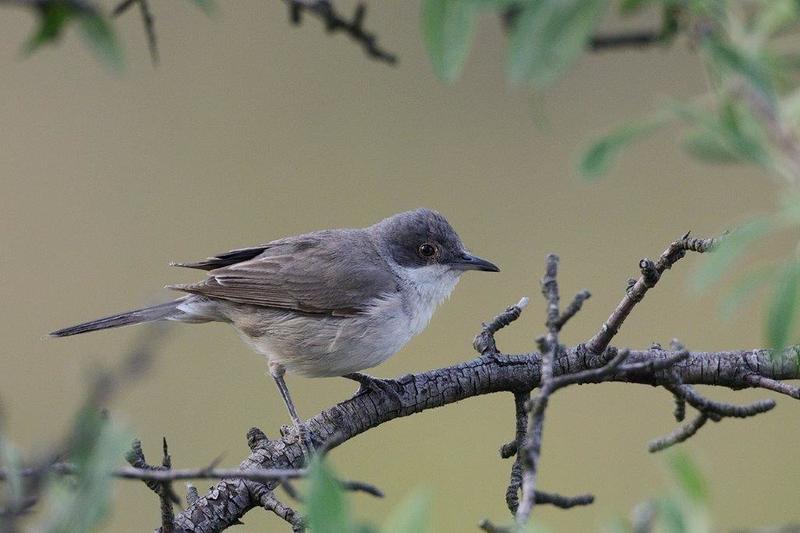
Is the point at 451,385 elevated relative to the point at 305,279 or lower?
lower

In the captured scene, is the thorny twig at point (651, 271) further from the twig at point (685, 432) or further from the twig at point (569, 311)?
the twig at point (569, 311)

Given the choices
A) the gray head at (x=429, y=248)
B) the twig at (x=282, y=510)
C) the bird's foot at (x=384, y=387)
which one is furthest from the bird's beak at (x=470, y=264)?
the twig at (x=282, y=510)

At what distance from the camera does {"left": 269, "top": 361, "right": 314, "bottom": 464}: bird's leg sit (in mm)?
2398

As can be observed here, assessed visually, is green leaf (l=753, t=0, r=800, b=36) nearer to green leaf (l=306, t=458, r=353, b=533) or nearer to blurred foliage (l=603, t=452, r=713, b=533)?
blurred foliage (l=603, t=452, r=713, b=533)

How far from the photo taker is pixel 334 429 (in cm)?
259

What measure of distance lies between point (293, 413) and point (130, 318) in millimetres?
797

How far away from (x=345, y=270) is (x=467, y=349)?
2.23 m

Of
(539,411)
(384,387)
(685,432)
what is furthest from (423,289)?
(539,411)

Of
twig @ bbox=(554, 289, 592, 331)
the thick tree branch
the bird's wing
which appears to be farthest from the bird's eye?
twig @ bbox=(554, 289, 592, 331)

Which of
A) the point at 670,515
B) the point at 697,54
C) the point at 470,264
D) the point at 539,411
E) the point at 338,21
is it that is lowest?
the point at 670,515

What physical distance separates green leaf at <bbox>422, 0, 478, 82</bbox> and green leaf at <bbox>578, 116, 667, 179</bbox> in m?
0.21

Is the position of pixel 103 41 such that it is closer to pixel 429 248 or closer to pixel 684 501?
pixel 684 501

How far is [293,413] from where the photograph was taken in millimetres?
3092

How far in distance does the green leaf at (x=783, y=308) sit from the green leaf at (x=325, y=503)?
51 cm
